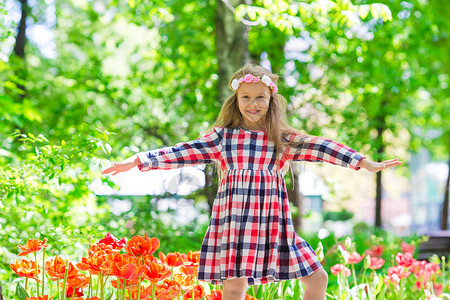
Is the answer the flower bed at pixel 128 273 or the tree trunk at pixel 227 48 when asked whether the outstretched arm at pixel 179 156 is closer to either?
the flower bed at pixel 128 273

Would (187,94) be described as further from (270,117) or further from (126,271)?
(126,271)

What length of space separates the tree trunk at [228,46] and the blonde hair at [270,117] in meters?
2.07

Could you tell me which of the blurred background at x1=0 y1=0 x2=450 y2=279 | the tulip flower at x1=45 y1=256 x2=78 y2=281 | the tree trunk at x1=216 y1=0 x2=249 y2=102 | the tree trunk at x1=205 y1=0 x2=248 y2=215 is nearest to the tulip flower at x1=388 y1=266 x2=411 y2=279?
the blurred background at x1=0 y1=0 x2=450 y2=279

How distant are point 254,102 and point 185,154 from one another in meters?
0.41

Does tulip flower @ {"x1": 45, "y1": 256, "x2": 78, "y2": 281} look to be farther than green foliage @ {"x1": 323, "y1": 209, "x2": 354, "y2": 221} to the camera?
No

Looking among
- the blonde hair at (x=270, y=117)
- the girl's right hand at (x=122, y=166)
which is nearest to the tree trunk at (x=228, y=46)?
the blonde hair at (x=270, y=117)

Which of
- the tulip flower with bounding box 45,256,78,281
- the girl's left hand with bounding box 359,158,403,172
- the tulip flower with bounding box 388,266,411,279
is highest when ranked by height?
the girl's left hand with bounding box 359,158,403,172

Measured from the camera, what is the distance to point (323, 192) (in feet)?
18.0

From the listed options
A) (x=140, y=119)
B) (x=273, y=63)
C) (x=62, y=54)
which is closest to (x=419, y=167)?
(x=62, y=54)

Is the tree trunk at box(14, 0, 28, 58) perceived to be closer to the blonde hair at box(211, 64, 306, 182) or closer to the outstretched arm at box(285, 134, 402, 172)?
the blonde hair at box(211, 64, 306, 182)

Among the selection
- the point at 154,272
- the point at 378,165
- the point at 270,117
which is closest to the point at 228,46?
the point at 270,117

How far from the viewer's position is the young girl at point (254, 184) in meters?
2.27

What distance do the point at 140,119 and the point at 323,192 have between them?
2098 mm

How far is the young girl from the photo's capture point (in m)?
2.27
